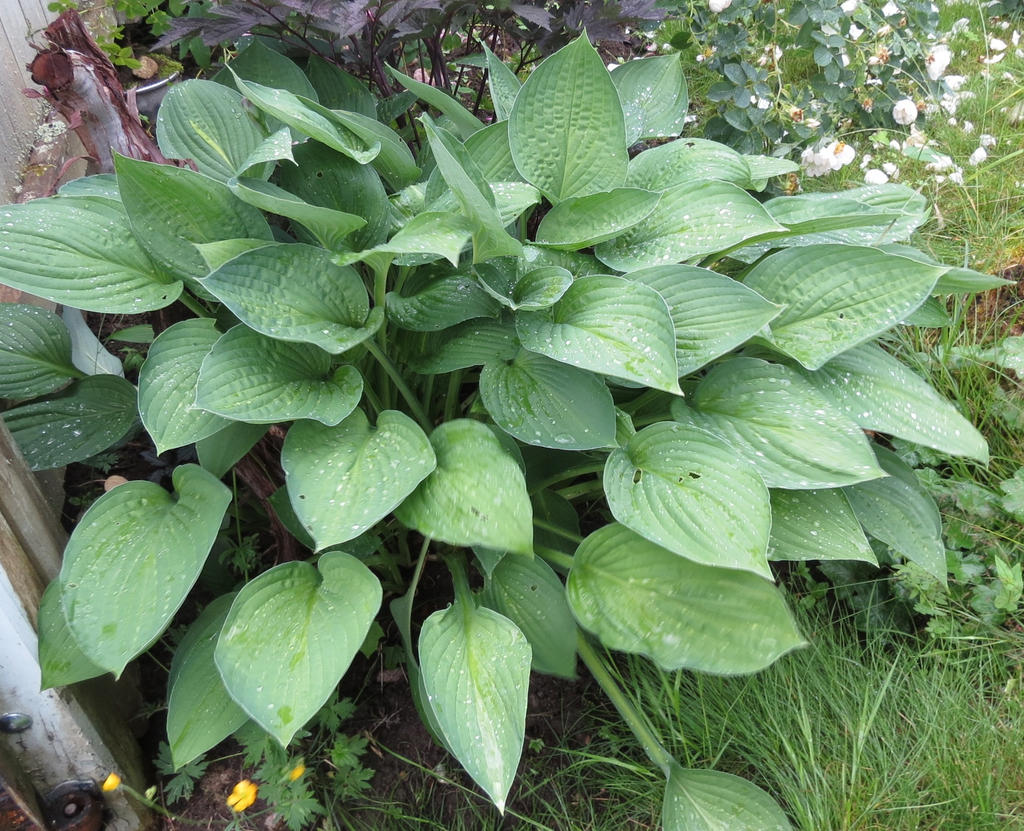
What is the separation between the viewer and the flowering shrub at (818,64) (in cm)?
206

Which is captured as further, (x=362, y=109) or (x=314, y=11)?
(x=362, y=109)

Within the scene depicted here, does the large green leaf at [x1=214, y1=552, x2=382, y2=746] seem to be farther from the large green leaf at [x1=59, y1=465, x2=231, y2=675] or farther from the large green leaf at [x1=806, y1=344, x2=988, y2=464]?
the large green leaf at [x1=806, y1=344, x2=988, y2=464]

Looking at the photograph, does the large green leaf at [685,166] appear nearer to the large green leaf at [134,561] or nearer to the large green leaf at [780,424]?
the large green leaf at [780,424]

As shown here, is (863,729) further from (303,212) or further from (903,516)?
(303,212)

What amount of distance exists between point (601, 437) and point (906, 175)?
5.48ft

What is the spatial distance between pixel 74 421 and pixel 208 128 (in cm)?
57

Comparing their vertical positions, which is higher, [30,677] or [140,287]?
[140,287]

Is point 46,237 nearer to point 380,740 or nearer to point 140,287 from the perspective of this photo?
point 140,287

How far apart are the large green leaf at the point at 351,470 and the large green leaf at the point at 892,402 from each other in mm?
685

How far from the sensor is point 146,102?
1.81 m

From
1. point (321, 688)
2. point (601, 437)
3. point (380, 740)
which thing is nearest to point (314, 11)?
point (601, 437)

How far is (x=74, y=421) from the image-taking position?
4.39 ft

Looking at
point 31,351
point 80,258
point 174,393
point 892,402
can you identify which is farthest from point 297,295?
point 892,402

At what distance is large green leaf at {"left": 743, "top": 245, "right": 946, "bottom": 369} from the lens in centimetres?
118
